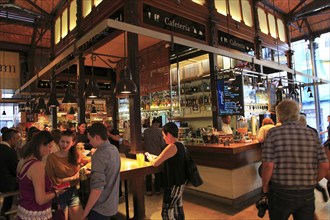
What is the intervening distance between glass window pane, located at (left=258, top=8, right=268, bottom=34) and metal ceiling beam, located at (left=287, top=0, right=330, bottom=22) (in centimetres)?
136

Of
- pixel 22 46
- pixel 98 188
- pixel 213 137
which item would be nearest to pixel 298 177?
pixel 98 188

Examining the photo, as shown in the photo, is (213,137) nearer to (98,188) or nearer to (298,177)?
(298,177)

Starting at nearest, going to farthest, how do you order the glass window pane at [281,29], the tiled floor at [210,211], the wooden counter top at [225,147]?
the tiled floor at [210,211] < the wooden counter top at [225,147] < the glass window pane at [281,29]

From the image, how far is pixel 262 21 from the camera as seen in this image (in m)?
8.32

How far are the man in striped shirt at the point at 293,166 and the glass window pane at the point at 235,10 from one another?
5668mm

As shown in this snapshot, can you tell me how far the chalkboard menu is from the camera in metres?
5.98

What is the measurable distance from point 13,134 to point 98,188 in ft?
11.0

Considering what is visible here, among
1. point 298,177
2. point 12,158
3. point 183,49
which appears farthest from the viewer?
point 183,49

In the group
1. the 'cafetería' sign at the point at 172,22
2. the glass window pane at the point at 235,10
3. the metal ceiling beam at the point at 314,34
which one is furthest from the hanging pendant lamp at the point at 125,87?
the metal ceiling beam at the point at 314,34

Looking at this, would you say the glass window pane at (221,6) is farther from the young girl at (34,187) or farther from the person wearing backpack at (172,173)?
the young girl at (34,187)

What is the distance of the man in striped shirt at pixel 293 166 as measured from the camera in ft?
7.23

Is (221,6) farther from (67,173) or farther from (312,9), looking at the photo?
(67,173)

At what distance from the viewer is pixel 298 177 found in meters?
2.20

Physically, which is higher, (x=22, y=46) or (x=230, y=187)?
(x=22, y=46)
